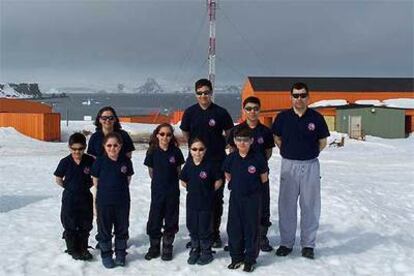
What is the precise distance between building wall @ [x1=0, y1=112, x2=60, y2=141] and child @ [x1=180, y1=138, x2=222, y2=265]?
26.8m

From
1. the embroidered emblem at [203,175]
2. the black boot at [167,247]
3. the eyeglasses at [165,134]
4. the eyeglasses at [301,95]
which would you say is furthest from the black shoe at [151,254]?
the eyeglasses at [301,95]

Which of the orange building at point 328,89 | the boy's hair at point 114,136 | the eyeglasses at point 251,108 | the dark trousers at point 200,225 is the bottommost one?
the dark trousers at point 200,225

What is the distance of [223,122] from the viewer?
21.4 ft

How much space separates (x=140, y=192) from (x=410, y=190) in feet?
24.1

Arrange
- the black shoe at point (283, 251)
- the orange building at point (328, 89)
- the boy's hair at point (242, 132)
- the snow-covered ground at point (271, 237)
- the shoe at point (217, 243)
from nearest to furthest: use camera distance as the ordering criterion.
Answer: the boy's hair at point (242, 132) → the snow-covered ground at point (271, 237) → the black shoe at point (283, 251) → the shoe at point (217, 243) → the orange building at point (328, 89)

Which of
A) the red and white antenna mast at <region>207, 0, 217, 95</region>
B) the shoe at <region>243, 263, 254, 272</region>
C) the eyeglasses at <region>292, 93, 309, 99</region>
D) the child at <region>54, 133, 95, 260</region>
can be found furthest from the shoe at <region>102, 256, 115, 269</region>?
the red and white antenna mast at <region>207, 0, 217, 95</region>

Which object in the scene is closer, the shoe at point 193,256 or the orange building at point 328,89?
the shoe at point 193,256

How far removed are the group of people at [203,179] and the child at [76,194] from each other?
0.04 ft

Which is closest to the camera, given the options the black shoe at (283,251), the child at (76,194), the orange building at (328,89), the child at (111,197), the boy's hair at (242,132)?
the boy's hair at (242,132)

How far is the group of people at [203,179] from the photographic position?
6.14 metres

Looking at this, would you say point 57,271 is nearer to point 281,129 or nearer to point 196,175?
point 196,175

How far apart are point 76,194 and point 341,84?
46.2 metres

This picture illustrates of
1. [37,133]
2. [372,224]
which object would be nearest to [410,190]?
[372,224]

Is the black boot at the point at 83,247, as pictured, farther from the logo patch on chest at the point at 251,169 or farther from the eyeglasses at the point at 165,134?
the logo patch on chest at the point at 251,169
